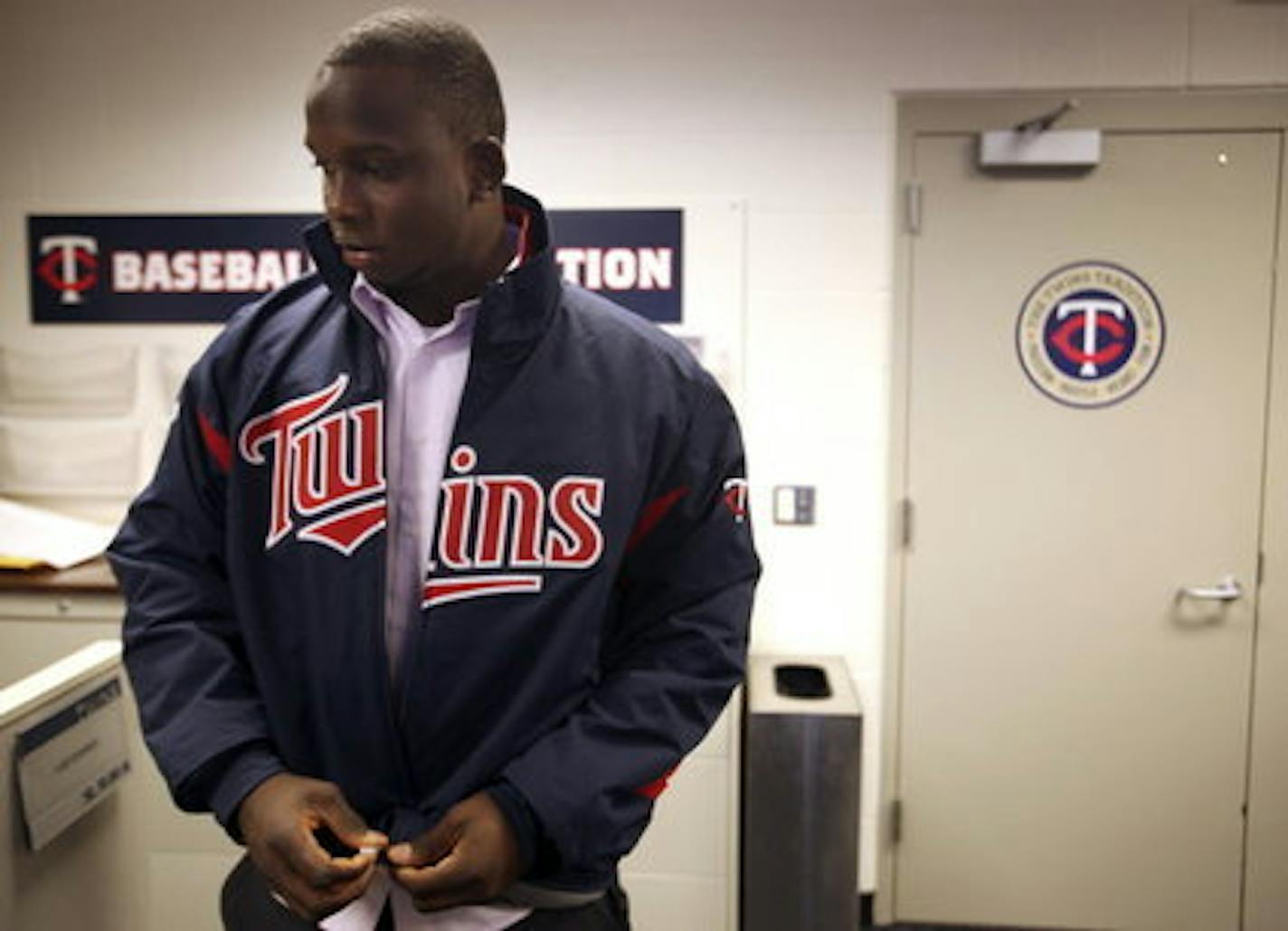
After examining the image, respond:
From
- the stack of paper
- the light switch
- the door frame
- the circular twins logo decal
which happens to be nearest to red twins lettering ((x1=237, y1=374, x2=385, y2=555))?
the stack of paper

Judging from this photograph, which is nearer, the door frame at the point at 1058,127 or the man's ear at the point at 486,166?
the man's ear at the point at 486,166

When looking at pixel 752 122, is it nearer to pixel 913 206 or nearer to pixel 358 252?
pixel 913 206

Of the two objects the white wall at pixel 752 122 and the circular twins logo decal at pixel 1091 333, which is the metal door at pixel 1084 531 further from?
the white wall at pixel 752 122

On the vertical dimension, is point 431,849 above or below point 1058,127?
below

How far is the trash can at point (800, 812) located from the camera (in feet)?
7.09

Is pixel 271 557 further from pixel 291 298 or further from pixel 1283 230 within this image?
pixel 1283 230

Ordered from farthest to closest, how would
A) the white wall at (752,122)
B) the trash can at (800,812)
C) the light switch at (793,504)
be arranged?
1. the light switch at (793,504)
2. the white wall at (752,122)
3. the trash can at (800,812)

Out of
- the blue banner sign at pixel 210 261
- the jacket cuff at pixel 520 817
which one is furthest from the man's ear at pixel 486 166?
the blue banner sign at pixel 210 261

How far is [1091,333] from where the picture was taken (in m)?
2.44

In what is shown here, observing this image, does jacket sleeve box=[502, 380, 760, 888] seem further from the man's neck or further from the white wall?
the white wall

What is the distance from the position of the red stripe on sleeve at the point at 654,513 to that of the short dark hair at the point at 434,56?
1.11 feet

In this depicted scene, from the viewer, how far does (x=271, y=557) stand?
0.84 metres

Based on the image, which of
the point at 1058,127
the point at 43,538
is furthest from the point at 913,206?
the point at 43,538

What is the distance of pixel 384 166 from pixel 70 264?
2.15 metres
